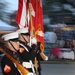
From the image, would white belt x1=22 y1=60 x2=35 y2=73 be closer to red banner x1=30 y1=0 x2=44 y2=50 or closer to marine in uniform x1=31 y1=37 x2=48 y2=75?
marine in uniform x1=31 y1=37 x2=48 y2=75

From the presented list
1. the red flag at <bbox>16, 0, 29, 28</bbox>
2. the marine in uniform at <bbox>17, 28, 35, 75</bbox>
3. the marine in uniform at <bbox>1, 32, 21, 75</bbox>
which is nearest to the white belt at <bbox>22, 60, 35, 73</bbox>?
the marine in uniform at <bbox>17, 28, 35, 75</bbox>

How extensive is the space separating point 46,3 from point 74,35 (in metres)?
1.76

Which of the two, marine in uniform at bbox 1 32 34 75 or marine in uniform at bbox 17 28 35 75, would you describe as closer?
marine in uniform at bbox 1 32 34 75

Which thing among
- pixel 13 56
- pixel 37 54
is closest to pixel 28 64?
pixel 13 56

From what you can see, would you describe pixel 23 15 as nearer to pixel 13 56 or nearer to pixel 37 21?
pixel 37 21

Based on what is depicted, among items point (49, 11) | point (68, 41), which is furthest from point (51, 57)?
point (49, 11)

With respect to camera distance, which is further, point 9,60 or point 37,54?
point 37,54

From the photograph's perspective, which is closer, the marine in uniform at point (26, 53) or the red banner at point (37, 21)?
the marine in uniform at point (26, 53)

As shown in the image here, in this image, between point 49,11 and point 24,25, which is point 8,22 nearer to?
point 49,11

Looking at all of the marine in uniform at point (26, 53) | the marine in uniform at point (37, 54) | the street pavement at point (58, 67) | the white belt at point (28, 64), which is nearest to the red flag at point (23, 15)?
the marine in uniform at point (37, 54)

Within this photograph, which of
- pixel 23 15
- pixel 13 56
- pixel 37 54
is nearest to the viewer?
pixel 13 56

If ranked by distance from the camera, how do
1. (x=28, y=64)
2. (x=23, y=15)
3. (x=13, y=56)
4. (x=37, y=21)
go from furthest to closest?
(x=37, y=21), (x=23, y=15), (x=28, y=64), (x=13, y=56)

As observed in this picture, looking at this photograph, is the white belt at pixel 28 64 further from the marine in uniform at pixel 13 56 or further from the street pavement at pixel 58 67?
the street pavement at pixel 58 67

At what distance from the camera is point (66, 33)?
13.3 m
